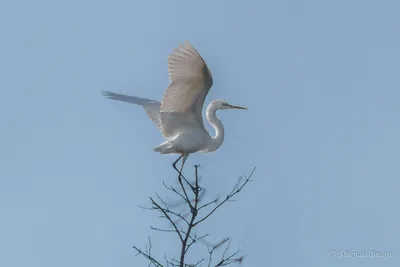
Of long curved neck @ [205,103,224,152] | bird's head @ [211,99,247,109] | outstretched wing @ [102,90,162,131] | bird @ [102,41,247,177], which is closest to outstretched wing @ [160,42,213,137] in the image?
bird @ [102,41,247,177]

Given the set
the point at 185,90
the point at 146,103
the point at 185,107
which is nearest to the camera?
the point at 185,90

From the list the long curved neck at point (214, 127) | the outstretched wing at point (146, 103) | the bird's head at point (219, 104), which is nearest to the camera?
the long curved neck at point (214, 127)

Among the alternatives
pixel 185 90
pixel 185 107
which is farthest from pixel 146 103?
pixel 185 90

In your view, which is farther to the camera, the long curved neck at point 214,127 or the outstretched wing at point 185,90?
the long curved neck at point 214,127

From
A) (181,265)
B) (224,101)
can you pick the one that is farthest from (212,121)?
(181,265)

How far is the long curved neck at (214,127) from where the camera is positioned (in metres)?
11.0

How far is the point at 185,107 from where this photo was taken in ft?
34.3

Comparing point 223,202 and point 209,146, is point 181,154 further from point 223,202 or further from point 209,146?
point 223,202

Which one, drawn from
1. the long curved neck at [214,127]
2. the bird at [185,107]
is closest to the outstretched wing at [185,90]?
the bird at [185,107]

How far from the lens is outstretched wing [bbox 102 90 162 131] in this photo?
1154cm

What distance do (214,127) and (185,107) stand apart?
31.4 inches

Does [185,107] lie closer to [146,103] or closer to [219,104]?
[219,104]

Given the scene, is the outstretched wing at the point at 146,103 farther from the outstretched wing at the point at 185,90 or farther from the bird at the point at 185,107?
the outstretched wing at the point at 185,90

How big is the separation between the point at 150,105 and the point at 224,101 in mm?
1173
